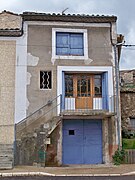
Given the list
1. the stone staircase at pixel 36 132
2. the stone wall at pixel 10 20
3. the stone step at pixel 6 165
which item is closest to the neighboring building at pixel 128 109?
the stone staircase at pixel 36 132

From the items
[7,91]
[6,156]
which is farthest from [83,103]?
[6,156]

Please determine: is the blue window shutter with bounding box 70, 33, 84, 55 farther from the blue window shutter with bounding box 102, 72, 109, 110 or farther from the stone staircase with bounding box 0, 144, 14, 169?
the stone staircase with bounding box 0, 144, 14, 169

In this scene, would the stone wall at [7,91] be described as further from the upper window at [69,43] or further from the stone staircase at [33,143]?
the upper window at [69,43]

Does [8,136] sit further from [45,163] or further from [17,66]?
[17,66]

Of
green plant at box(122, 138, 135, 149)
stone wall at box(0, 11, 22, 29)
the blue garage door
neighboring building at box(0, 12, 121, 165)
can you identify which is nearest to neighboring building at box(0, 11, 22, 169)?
neighboring building at box(0, 12, 121, 165)

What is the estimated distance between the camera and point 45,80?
2025 cm

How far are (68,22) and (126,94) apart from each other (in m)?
7.69

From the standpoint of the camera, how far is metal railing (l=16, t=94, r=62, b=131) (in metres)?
19.3

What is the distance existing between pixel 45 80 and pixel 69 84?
159 cm

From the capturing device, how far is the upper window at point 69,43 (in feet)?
67.7

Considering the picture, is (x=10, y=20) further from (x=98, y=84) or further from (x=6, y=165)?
(x=6, y=165)

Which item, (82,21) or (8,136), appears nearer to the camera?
(8,136)

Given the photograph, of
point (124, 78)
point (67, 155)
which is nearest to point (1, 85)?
point (67, 155)

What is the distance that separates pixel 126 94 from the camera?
987 inches
